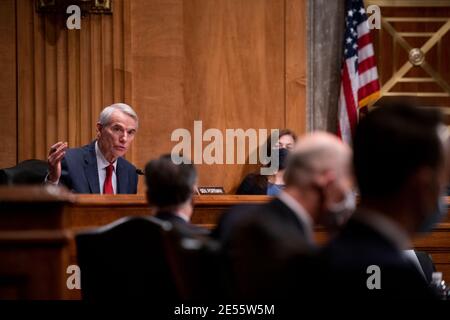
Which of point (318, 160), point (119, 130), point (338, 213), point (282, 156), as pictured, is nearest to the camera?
point (318, 160)

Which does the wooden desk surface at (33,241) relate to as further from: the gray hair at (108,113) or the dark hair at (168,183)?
the gray hair at (108,113)

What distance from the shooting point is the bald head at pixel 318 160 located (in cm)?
253

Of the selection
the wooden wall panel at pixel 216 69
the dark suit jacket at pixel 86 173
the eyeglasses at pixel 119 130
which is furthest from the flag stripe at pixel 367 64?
the dark suit jacket at pixel 86 173

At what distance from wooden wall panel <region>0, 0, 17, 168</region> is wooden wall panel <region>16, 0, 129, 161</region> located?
50 millimetres

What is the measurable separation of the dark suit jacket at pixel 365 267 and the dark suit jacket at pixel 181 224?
0.91m

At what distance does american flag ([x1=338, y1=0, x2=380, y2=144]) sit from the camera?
7926 mm

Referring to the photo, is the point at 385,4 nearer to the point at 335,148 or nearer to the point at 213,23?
the point at 213,23

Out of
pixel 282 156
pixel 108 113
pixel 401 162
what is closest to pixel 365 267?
pixel 401 162

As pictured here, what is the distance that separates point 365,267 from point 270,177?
516cm

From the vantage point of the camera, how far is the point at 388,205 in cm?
231

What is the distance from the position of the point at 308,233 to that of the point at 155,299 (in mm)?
921

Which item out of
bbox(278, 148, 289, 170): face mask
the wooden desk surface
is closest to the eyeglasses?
bbox(278, 148, 289, 170): face mask

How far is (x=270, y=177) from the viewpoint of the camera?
743cm

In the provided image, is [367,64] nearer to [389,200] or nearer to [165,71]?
[165,71]
